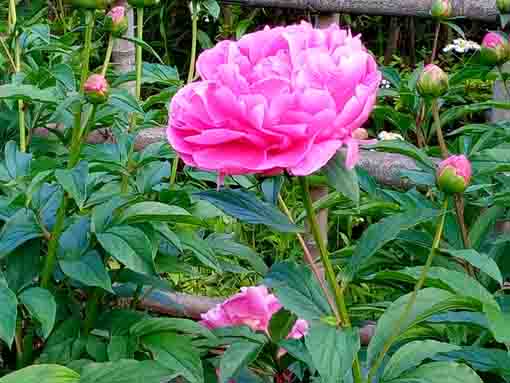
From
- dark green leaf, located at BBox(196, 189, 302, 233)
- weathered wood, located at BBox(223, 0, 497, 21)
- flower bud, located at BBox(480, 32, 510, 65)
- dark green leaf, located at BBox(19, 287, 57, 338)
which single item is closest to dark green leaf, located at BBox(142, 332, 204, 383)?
dark green leaf, located at BBox(19, 287, 57, 338)

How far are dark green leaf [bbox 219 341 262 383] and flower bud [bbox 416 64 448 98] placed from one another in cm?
A: 36

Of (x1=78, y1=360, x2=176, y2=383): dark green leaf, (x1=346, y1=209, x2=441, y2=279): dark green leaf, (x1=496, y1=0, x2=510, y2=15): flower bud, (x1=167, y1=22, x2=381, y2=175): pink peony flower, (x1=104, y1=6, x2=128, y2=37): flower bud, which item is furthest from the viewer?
(x1=496, y1=0, x2=510, y2=15): flower bud

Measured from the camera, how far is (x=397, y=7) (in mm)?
1851

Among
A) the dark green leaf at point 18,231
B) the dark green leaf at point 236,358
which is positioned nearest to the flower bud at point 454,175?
the dark green leaf at point 236,358

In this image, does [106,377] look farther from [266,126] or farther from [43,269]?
[266,126]

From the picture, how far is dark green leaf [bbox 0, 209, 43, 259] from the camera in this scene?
970 millimetres

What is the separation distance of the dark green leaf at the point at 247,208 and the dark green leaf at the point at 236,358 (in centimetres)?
15

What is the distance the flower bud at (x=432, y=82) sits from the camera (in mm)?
1032

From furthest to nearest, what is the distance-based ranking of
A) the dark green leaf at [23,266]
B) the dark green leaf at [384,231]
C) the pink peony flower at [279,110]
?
the dark green leaf at [23,266] < the dark green leaf at [384,231] < the pink peony flower at [279,110]

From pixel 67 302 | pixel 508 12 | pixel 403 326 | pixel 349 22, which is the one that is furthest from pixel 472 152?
pixel 349 22

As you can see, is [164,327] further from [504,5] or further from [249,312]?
[504,5]

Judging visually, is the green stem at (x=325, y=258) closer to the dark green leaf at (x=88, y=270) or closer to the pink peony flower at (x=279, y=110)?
the pink peony flower at (x=279, y=110)

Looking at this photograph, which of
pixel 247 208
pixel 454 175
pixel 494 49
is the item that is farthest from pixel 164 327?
pixel 494 49

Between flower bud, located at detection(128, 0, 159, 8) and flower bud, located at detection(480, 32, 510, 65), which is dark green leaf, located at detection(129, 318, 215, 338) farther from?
flower bud, located at detection(480, 32, 510, 65)
